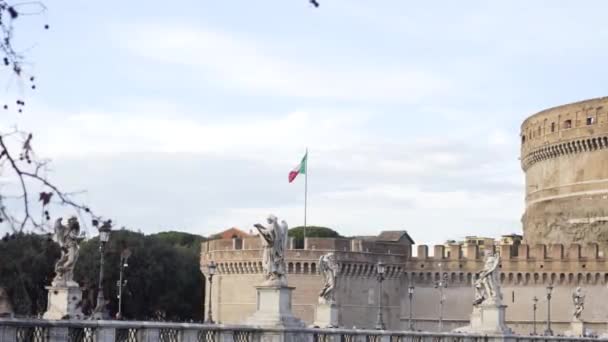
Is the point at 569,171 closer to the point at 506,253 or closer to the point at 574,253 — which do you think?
the point at 506,253

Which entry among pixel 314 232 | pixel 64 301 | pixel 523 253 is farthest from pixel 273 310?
pixel 314 232

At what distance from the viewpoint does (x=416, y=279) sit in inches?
2736

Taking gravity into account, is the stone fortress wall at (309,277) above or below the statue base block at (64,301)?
above

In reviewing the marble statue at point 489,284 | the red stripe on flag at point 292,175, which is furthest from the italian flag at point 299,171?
the marble statue at point 489,284

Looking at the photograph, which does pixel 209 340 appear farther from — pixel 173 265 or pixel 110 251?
pixel 173 265

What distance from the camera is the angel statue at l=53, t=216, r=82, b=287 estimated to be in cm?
2236

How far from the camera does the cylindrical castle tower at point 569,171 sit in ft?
239

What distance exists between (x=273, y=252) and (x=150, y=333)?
12.3 ft

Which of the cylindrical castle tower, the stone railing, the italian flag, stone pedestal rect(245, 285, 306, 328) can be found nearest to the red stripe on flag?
the italian flag

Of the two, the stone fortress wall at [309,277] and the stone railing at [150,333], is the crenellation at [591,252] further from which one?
the stone railing at [150,333]

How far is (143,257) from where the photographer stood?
2606 inches

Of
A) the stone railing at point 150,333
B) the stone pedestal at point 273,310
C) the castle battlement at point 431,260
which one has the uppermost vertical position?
the castle battlement at point 431,260

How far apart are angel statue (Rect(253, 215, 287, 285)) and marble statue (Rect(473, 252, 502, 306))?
1058 cm

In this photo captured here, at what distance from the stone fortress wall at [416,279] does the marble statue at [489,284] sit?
31860 millimetres
